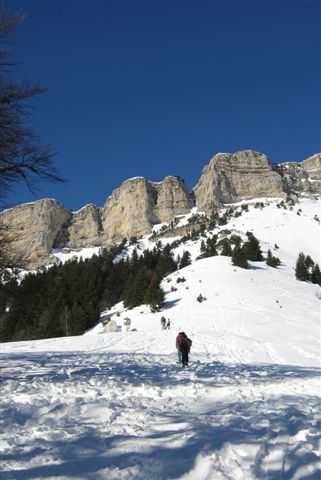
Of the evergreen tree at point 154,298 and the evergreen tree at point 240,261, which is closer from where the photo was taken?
the evergreen tree at point 154,298

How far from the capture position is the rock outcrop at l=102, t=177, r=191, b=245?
16888cm

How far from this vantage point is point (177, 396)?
7.67 m

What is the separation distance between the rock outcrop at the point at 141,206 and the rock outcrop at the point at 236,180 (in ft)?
37.4

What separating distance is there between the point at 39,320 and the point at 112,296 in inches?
584

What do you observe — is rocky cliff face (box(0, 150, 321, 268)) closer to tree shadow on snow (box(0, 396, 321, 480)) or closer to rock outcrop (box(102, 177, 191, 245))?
rock outcrop (box(102, 177, 191, 245))

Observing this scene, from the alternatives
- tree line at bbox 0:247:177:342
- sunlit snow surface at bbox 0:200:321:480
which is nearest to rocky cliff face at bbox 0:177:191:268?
tree line at bbox 0:247:177:342

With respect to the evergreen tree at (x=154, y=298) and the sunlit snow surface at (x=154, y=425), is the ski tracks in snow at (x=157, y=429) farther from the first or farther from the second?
the evergreen tree at (x=154, y=298)

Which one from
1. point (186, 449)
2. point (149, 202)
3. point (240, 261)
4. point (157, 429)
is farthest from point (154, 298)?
point (149, 202)

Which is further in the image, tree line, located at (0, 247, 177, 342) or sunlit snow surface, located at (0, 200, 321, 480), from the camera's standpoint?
tree line, located at (0, 247, 177, 342)

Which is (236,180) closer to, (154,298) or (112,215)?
(112,215)

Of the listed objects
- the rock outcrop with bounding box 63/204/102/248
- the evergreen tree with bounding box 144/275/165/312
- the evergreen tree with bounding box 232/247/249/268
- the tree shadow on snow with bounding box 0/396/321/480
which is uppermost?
the rock outcrop with bounding box 63/204/102/248

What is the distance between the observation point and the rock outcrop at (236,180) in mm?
174375

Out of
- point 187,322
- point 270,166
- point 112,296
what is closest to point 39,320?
point 112,296

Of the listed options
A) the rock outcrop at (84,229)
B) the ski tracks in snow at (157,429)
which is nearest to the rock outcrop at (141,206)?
the rock outcrop at (84,229)
